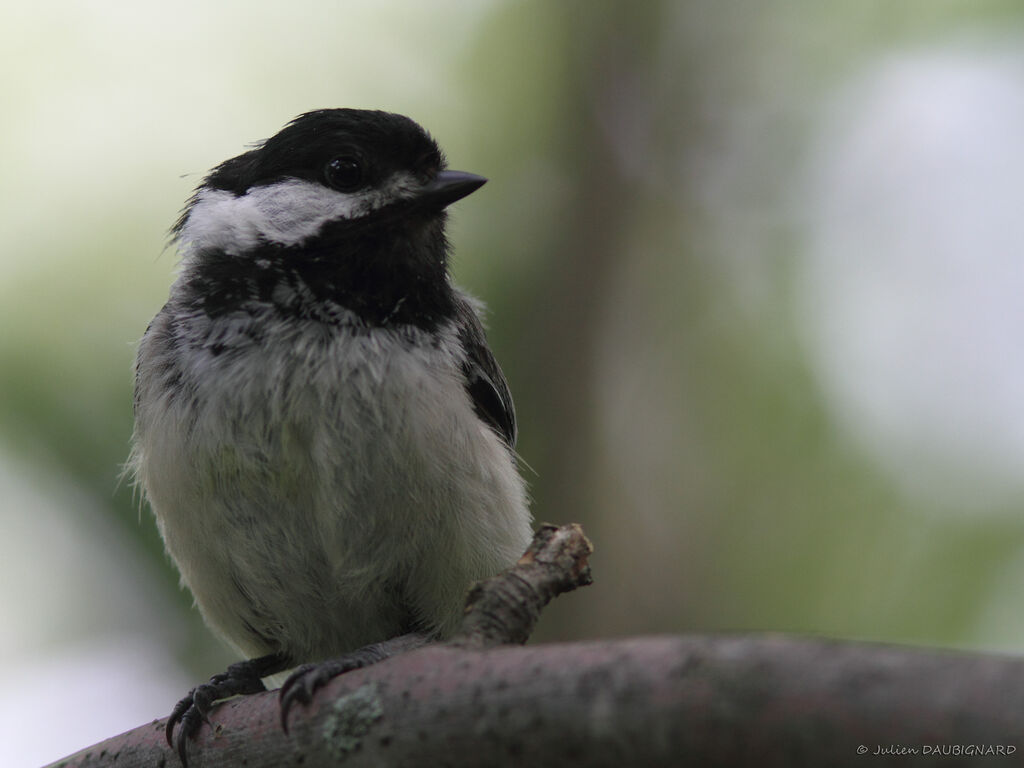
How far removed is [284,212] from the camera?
2.98 m

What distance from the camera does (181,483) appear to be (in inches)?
107

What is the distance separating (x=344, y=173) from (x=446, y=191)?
31 cm

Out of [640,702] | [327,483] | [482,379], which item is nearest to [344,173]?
[482,379]

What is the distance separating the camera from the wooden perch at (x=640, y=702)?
1224mm

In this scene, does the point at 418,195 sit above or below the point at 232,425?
above

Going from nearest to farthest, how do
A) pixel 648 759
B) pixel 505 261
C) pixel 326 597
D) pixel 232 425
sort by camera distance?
pixel 648 759 → pixel 232 425 → pixel 326 597 → pixel 505 261

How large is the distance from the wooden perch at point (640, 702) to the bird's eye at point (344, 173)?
1409 millimetres

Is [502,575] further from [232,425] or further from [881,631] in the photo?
[881,631]

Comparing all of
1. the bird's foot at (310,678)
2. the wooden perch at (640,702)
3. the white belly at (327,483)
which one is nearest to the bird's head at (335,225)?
the white belly at (327,483)

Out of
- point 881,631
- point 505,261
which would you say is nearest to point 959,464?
point 881,631

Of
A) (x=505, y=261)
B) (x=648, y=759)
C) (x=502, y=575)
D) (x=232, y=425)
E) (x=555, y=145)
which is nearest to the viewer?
(x=648, y=759)

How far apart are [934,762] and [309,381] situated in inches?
72.9

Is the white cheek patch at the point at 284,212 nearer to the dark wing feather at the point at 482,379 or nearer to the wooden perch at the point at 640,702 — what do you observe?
the dark wing feather at the point at 482,379

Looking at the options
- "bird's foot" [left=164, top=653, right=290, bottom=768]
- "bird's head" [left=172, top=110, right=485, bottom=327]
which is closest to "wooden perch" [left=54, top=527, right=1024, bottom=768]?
"bird's foot" [left=164, top=653, right=290, bottom=768]
